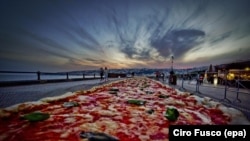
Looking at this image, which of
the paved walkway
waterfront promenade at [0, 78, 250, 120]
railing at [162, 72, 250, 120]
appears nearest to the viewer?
waterfront promenade at [0, 78, 250, 120]

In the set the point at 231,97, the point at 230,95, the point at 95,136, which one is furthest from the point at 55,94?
the point at 230,95

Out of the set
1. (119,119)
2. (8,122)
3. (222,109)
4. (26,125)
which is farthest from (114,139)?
(222,109)

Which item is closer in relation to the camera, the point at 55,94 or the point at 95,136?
the point at 95,136

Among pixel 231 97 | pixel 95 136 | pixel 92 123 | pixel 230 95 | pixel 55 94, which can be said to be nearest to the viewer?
pixel 95 136

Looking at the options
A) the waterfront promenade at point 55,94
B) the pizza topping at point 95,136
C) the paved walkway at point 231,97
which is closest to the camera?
the pizza topping at point 95,136

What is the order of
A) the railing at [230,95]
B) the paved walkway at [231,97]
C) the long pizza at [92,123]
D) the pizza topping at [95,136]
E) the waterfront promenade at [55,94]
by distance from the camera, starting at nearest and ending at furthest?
1. the pizza topping at [95,136]
2. the long pizza at [92,123]
3. the waterfront promenade at [55,94]
4. the paved walkway at [231,97]
5. the railing at [230,95]

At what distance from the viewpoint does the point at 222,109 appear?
344cm

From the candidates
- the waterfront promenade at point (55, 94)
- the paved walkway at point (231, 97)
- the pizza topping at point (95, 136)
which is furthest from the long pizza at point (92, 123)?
the paved walkway at point (231, 97)

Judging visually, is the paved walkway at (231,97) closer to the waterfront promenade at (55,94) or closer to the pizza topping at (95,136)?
the waterfront promenade at (55,94)

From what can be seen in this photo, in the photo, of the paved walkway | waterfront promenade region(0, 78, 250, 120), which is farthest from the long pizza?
the paved walkway

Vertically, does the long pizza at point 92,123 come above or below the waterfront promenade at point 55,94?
above

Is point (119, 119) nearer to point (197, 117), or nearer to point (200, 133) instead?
point (200, 133)

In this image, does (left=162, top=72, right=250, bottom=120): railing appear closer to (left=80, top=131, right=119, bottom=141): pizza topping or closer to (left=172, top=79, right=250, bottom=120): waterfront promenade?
(left=172, top=79, right=250, bottom=120): waterfront promenade

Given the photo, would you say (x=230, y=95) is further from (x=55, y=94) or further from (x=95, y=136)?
(x=95, y=136)
